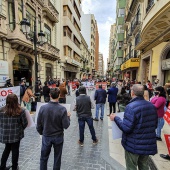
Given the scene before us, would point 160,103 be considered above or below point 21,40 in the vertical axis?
below

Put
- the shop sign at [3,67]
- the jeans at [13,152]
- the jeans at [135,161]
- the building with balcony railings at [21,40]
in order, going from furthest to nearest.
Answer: the building with balcony railings at [21,40] → the shop sign at [3,67] → the jeans at [13,152] → the jeans at [135,161]

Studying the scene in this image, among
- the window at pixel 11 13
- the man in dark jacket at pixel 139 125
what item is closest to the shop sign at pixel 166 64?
the man in dark jacket at pixel 139 125

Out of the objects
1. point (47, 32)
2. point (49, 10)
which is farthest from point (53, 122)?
point (47, 32)

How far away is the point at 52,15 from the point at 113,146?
1623 cm

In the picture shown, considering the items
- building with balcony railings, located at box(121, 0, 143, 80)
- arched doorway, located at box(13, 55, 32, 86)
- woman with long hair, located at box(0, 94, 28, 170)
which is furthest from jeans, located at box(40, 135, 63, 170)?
building with balcony railings, located at box(121, 0, 143, 80)

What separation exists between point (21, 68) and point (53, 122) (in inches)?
430

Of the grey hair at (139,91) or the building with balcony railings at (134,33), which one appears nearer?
the grey hair at (139,91)

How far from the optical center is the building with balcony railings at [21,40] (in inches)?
351

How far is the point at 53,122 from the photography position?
2.33 meters

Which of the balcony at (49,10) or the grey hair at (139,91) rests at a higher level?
the balcony at (49,10)

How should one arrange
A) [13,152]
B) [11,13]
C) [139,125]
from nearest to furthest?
[139,125] → [13,152] → [11,13]

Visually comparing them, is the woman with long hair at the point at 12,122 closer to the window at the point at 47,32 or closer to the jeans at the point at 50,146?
the jeans at the point at 50,146

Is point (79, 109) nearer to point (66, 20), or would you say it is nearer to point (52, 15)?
point (52, 15)

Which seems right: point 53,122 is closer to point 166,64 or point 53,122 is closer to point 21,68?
point 166,64
